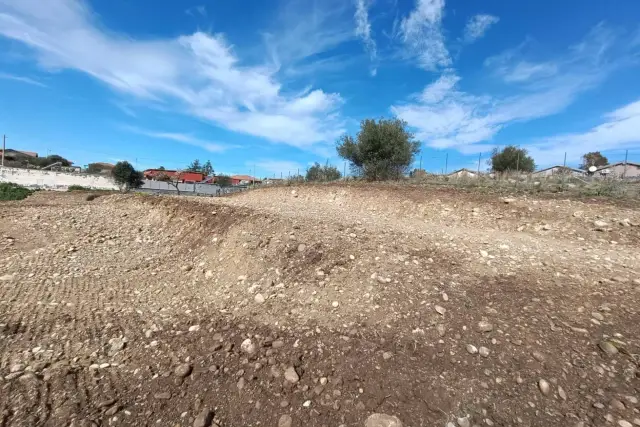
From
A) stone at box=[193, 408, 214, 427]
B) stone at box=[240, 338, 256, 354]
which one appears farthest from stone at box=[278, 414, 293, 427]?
stone at box=[240, 338, 256, 354]

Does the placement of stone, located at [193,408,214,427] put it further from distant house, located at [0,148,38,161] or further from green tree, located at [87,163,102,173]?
distant house, located at [0,148,38,161]

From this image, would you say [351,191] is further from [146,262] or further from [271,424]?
[271,424]

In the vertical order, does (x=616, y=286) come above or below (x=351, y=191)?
below

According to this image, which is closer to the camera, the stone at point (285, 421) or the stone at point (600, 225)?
the stone at point (285, 421)

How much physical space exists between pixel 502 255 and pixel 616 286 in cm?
131

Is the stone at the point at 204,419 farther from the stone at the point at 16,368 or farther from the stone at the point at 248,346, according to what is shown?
the stone at the point at 16,368

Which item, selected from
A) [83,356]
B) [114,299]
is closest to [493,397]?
[83,356]

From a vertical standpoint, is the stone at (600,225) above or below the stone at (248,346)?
above

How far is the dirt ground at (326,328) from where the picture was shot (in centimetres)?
227

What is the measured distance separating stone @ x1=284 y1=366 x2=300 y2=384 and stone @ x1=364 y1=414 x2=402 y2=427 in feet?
2.12

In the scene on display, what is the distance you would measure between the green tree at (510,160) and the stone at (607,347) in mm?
25549

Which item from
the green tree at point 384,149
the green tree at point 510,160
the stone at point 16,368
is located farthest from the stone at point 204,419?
the green tree at point 510,160

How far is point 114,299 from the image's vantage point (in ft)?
13.9

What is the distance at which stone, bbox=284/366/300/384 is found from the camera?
2.55m
